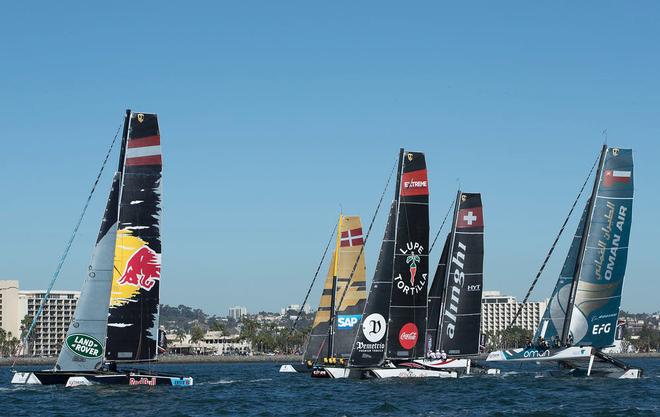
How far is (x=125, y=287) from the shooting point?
47062mm

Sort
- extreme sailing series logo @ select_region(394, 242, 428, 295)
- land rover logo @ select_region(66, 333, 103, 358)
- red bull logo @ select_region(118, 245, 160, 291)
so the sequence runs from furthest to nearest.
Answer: extreme sailing series logo @ select_region(394, 242, 428, 295) → red bull logo @ select_region(118, 245, 160, 291) → land rover logo @ select_region(66, 333, 103, 358)

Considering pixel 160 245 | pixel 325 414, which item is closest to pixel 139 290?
pixel 160 245

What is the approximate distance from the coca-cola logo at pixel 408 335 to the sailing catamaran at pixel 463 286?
22.3 ft

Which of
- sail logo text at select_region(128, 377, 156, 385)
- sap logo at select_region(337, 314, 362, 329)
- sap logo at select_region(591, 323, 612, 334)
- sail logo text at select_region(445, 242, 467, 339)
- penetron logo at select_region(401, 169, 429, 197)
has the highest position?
penetron logo at select_region(401, 169, 429, 197)

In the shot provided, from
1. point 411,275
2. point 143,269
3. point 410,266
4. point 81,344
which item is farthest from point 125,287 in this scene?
point 411,275

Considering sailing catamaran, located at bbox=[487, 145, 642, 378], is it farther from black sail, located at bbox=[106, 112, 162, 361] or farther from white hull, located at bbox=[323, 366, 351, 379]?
black sail, located at bbox=[106, 112, 162, 361]

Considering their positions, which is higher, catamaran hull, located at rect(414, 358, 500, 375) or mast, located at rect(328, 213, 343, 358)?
mast, located at rect(328, 213, 343, 358)

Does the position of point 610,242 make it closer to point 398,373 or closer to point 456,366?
point 456,366

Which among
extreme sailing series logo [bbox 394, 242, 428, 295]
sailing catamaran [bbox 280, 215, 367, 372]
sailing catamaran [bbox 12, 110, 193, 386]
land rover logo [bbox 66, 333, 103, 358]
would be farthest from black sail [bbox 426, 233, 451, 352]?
land rover logo [bbox 66, 333, 103, 358]

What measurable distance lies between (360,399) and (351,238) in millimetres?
25814

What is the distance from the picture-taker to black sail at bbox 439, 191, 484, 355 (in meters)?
62.3

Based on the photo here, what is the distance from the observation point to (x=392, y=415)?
129ft

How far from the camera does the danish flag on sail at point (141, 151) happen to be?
46.6 meters

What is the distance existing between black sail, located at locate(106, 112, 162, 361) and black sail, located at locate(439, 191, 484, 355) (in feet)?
67.0
